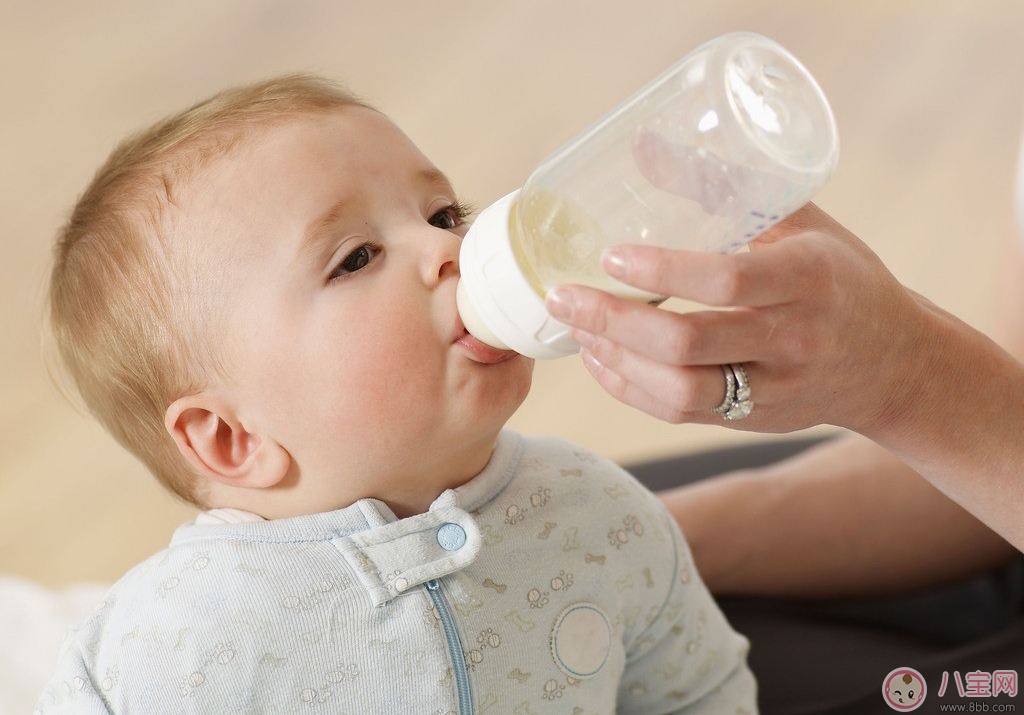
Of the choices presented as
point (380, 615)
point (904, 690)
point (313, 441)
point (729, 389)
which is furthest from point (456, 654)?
point (904, 690)

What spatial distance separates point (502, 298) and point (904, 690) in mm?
777

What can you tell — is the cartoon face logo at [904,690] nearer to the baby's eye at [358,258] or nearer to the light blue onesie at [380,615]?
the light blue onesie at [380,615]

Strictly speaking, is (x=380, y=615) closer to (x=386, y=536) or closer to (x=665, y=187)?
(x=386, y=536)

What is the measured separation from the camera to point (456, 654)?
1.01 metres

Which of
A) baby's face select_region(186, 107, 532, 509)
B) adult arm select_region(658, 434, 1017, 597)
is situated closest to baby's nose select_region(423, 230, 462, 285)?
baby's face select_region(186, 107, 532, 509)

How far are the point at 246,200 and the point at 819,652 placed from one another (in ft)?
2.98

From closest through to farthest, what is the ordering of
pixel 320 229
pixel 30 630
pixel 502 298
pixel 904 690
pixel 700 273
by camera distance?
pixel 700 273
pixel 502 298
pixel 320 229
pixel 904 690
pixel 30 630

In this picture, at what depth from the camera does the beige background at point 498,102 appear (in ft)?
7.73

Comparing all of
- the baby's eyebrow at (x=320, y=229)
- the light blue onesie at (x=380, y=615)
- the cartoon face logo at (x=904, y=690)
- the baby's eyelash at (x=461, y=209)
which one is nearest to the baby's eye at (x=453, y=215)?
the baby's eyelash at (x=461, y=209)

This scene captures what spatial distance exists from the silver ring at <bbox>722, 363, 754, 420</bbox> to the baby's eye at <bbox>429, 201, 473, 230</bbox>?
358mm

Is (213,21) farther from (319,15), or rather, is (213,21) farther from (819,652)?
(819,652)

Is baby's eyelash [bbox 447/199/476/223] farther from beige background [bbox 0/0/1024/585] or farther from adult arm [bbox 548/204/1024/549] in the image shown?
beige background [bbox 0/0/1024/585]

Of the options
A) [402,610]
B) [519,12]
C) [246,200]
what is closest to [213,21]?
[519,12]

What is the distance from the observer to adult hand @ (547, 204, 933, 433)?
81cm
